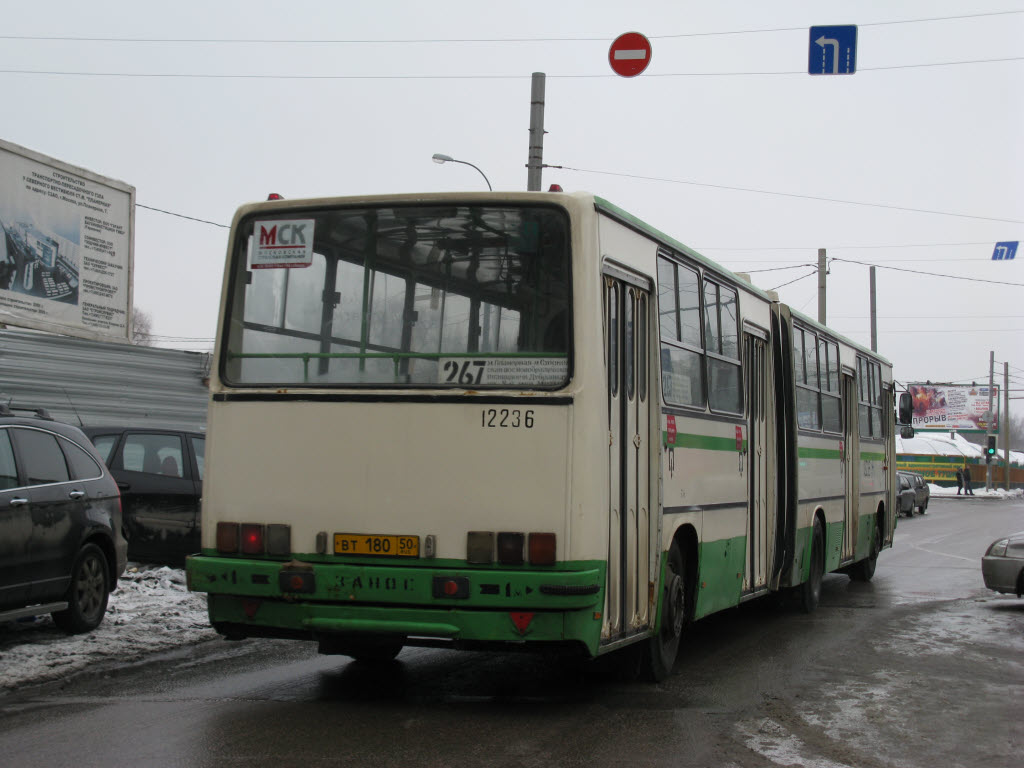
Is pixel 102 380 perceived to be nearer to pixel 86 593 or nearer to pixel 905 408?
pixel 86 593

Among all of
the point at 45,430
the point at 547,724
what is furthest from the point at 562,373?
the point at 45,430

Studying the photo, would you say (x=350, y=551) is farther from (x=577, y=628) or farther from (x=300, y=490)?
(x=577, y=628)

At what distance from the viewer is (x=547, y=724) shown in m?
7.00

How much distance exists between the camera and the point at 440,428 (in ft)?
23.3

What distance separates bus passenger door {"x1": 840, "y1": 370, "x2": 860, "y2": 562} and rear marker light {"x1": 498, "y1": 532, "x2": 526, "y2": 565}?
8.71 m

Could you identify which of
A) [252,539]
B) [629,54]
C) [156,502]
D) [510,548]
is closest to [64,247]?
[156,502]

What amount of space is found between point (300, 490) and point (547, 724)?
6.39ft

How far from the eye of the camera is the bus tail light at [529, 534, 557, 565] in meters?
6.79

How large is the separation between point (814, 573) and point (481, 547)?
7.33 metres

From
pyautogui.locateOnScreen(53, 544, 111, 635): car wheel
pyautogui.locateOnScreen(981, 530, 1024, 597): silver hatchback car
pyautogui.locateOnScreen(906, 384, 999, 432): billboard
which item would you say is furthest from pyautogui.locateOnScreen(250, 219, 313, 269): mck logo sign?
pyautogui.locateOnScreen(906, 384, 999, 432): billboard

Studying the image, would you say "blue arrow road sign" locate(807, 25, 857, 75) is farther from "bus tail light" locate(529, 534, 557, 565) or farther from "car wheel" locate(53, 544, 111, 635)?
"bus tail light" locate(529, 534, 557, 565)

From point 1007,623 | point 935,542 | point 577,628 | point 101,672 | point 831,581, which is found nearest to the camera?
point 577,628

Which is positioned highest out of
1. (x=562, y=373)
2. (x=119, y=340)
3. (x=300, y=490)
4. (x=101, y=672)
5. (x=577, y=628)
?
(x=119, y=340)

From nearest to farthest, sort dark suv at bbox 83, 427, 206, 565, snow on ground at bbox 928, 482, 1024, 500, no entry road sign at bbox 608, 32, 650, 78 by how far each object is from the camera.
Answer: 1. dark suv at bbox 83, 427, 206, 565
2. no entry road sign at bbox 608, 32, 650, 78
3. snow on ground at bbox 928, 482, 1024, 500
